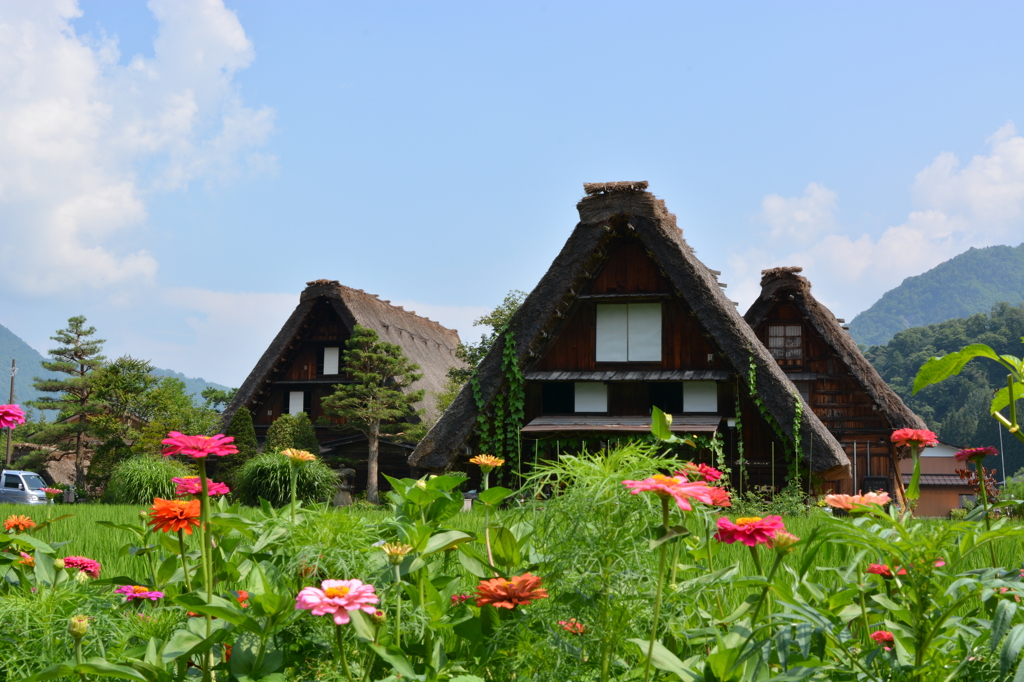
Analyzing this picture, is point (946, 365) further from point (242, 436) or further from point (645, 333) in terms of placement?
point (242, 436)

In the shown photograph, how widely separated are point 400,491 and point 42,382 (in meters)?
29.3

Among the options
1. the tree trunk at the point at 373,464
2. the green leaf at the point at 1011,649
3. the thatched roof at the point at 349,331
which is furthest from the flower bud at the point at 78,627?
the thatched roof at the point at 349,331

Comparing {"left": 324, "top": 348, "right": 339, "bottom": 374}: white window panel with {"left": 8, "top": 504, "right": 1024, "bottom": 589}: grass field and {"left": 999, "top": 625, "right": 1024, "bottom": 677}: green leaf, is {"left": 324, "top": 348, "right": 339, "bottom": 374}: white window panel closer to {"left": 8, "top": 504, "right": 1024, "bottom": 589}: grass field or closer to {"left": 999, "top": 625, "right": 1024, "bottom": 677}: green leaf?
{"left": 8, "top": 504, "right": 1024, "bottom": 589}: grass field

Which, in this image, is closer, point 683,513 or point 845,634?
point 845,634

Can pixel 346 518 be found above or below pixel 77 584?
above

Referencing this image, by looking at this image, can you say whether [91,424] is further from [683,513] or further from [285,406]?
[683,513]

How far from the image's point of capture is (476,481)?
46.3 ft

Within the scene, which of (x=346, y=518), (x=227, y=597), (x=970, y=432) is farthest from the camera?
(x=970, y=432)

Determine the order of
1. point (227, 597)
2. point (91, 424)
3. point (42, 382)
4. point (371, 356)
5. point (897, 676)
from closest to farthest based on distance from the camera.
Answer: point (897, 676)
point (227, 597)
point (371, 356)
point (91, 424)
point (42, 382)

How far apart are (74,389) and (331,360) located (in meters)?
9.48

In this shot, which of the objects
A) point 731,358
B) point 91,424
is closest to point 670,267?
point 731,358

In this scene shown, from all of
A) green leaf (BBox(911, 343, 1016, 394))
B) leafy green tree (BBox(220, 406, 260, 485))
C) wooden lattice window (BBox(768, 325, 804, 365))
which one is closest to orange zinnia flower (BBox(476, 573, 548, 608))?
green leaf (BBox(911, 343, 1016, 394))

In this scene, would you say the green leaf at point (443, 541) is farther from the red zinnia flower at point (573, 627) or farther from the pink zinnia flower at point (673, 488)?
the pink zinnia flower at point (673, 488)

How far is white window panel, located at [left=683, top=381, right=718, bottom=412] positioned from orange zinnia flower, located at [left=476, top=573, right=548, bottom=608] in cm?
1121
